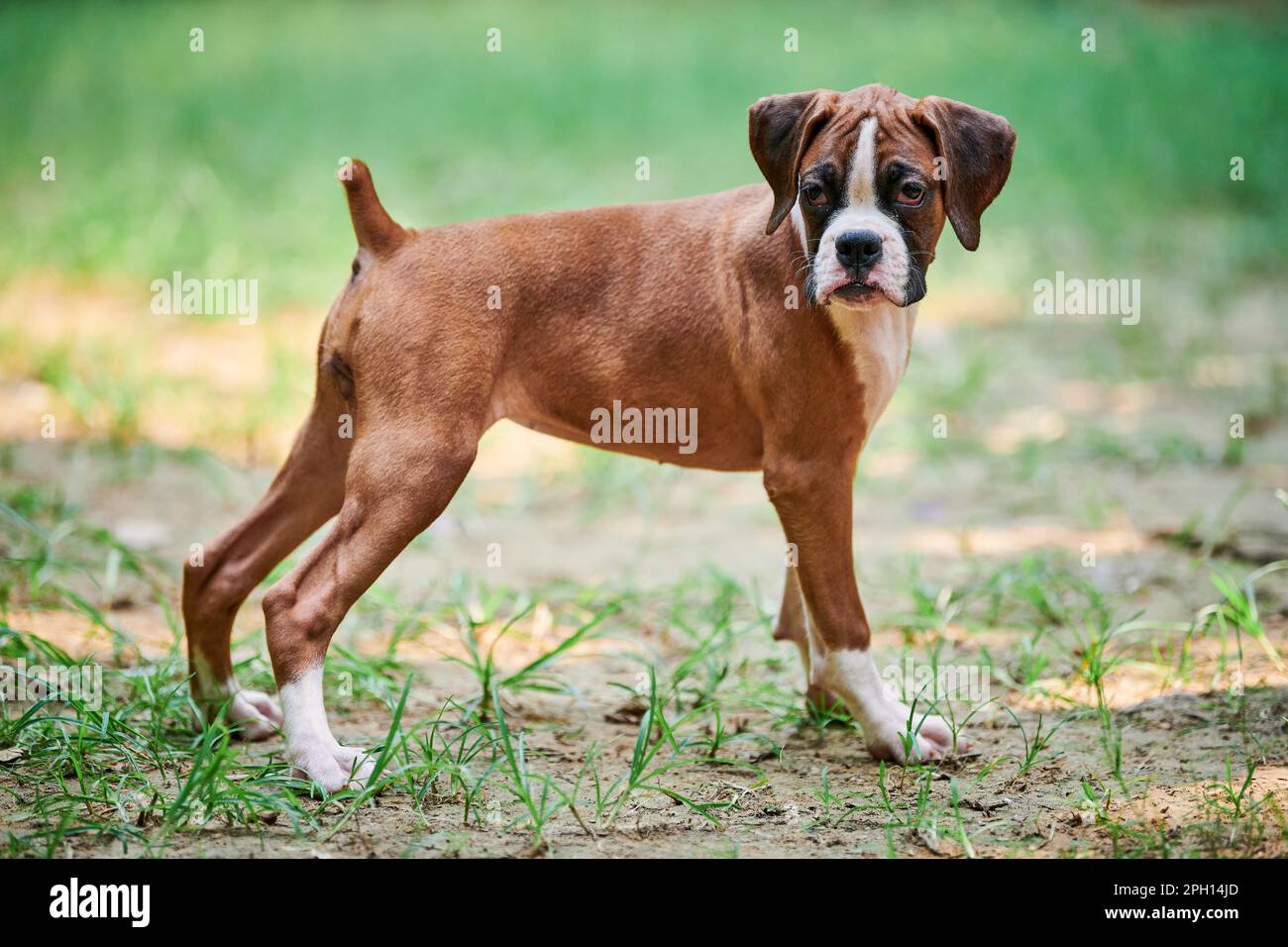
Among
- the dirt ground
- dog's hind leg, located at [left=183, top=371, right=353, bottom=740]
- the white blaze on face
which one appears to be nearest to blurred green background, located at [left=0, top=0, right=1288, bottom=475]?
the dirt ground

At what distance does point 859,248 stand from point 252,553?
6.88ft

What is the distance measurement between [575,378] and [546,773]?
118 cm

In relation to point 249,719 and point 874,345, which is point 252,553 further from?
point 874,345

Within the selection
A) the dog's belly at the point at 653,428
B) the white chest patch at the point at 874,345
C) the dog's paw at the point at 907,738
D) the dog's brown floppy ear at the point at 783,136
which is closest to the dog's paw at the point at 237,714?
the dog's belly at the point at 653,428

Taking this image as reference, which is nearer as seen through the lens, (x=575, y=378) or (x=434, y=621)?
(x=575, y=378)

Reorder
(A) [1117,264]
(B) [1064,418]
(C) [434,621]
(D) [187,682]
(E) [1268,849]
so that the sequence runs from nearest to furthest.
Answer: (E) [1268,849], (D) [187,682], (C) [434,621], (B) [1064,418], (A) [1117,264]

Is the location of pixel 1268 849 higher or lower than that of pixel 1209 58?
lower

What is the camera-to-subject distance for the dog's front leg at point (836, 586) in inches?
158

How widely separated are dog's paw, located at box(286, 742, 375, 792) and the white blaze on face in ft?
5.96

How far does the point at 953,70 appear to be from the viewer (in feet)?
44.3

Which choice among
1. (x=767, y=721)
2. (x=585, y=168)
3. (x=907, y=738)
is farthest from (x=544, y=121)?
(x=907, y=738)

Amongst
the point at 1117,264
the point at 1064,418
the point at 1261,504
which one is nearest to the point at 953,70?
the point at 1117,264

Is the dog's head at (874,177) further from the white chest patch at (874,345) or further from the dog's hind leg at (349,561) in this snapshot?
the dog's hind leg at (349,561)

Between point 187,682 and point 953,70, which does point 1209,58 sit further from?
point 187,682
